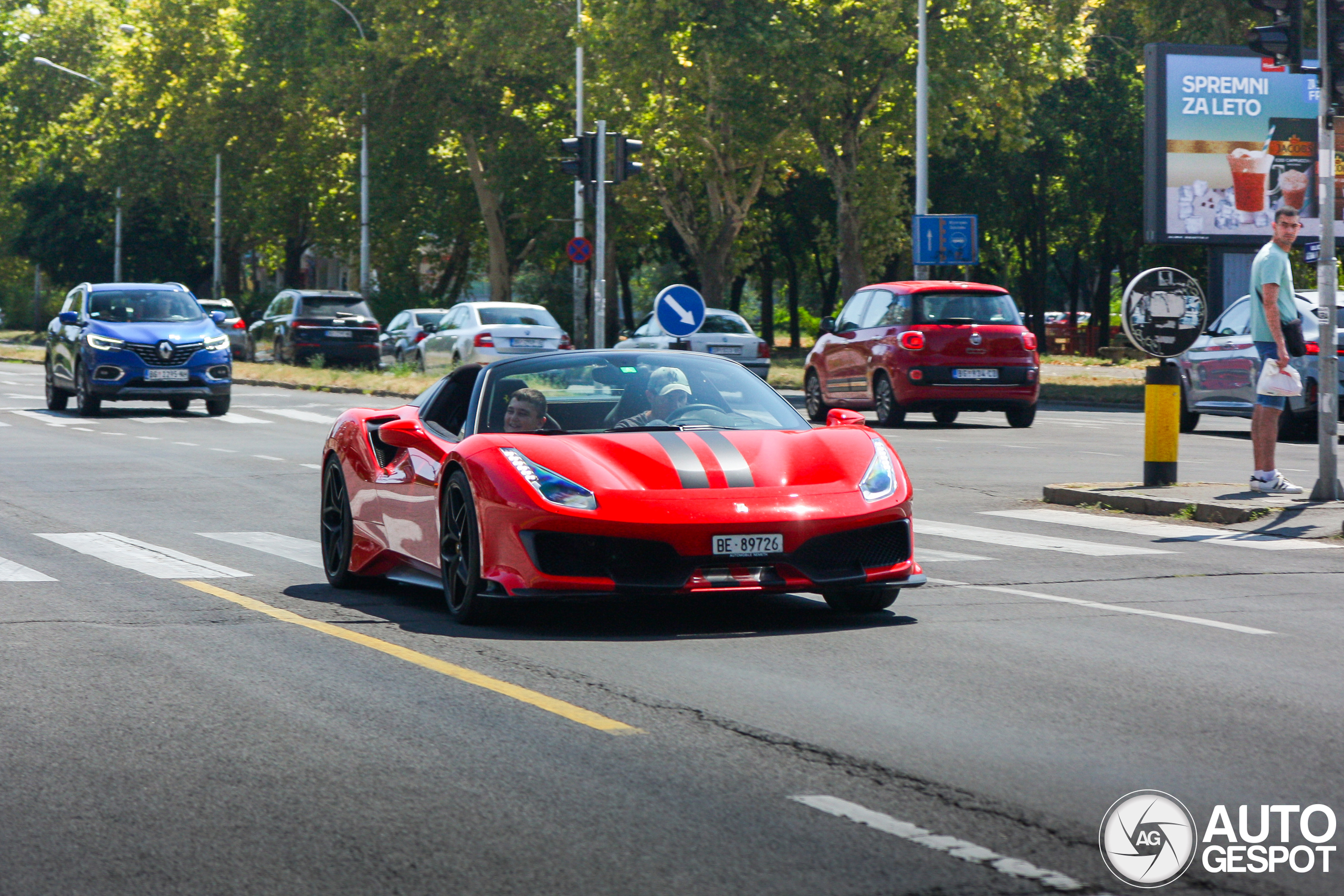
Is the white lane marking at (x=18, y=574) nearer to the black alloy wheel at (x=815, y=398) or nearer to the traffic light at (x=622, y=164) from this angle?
the black alloy wheel at (x=815, y=398)

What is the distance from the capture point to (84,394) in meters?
26.5

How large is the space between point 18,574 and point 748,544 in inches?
178

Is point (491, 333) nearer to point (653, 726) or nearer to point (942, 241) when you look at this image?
point (942, 241)

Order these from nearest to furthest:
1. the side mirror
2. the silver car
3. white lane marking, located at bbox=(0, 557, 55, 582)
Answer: the side mirror → white lane marking, located at bbox=(0, 557, 55, 582) → the silver car

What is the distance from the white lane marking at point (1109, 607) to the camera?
26.6 feet

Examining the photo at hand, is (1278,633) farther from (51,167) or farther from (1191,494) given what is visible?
(51,167)

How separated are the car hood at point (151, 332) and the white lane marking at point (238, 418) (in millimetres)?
1107

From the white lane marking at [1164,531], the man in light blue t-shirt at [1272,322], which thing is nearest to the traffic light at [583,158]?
the white lane marking at [1164,531]

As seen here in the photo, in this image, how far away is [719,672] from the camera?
6.99 metres

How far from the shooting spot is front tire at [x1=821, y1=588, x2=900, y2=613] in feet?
27.9

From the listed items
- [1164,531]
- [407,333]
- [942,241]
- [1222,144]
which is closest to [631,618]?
[1164,531]

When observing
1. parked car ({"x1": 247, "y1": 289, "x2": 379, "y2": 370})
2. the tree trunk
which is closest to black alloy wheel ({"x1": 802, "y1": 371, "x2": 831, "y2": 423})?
parked car ({"x1": 247, "y1": 289, "x2": 379, "y2": 370})

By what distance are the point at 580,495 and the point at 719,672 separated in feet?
3.81

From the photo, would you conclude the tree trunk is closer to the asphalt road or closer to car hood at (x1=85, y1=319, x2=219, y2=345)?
car hood at (x1=85, y1=319, x2=219, y2=345)
